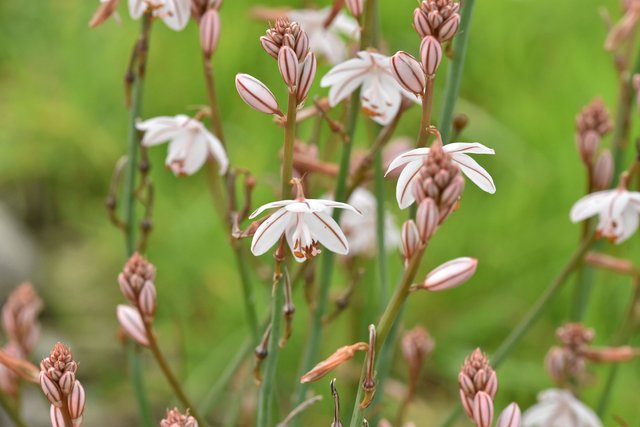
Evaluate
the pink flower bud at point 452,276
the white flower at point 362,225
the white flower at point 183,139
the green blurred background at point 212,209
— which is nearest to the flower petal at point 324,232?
the pink flower bud at point 452,276

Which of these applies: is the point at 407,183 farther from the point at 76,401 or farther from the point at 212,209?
the point at 212,209

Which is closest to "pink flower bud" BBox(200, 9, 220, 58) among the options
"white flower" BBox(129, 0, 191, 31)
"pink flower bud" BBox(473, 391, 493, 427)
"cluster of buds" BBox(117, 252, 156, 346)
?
"white flower" BBox(129, 0, 191, 31)

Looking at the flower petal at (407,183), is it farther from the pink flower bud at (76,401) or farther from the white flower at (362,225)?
the white flower at (362,225)

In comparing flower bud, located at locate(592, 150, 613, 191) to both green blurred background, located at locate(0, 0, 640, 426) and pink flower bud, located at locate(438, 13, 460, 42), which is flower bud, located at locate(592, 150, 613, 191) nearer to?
pink flower bud, located at locate(438, 13, 460, 42)

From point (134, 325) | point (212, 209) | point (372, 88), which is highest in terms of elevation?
point (372, 88)

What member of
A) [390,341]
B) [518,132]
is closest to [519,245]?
[518,132]

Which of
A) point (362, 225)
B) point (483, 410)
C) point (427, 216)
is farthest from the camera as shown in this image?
point (362, 225)

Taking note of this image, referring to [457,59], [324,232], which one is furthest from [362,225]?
[324,232]
